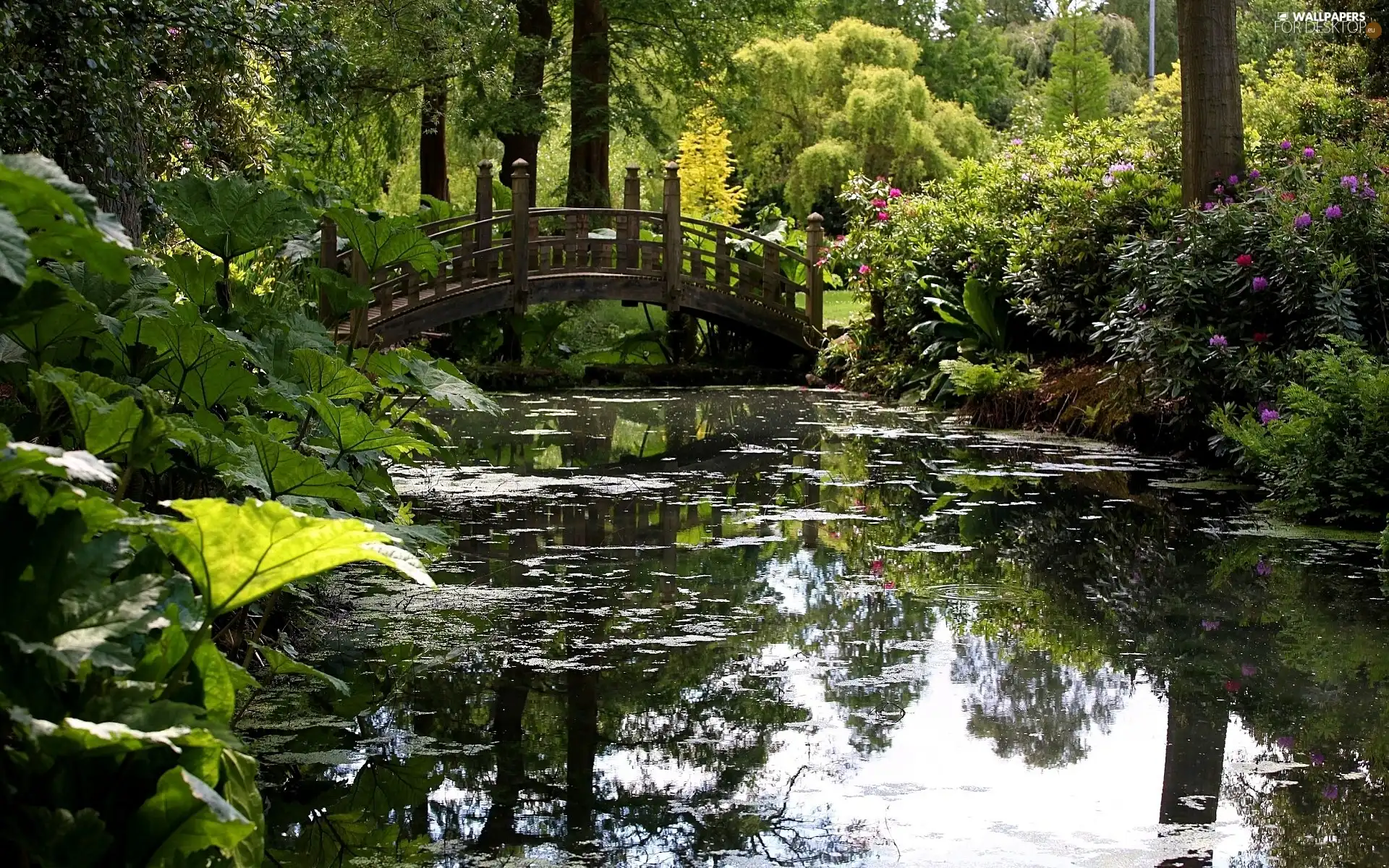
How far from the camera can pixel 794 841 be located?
128 inches

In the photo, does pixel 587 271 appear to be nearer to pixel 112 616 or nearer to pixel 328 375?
pixel 328 375

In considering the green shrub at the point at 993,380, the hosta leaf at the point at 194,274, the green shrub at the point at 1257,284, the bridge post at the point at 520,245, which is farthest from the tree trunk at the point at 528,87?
the hosta leaf at the point at 194,274

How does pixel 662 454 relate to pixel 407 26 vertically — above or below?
below

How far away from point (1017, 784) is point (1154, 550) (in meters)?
3.28

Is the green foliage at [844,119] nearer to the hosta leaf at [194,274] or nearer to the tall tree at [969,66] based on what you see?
the tall tree at [969,66]

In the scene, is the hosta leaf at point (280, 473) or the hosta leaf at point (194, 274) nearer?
the hosta leaf at point (280, 473)

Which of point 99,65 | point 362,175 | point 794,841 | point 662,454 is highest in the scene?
point 362,175

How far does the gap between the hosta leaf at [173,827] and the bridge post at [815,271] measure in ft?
51.4

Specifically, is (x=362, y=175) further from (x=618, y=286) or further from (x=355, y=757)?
(x=355, y=757)

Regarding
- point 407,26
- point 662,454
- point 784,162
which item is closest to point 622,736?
point 662,454

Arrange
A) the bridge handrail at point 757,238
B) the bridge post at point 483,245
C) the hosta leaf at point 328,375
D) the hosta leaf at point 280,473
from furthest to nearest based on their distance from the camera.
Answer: the bridge handrail at point 757,238
the bridge post at point 483,245
the hosta leaf at point 328,375
the hosta leaf at point 280,473

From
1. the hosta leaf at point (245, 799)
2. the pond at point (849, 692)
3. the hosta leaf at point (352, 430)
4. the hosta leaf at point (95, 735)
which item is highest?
the hosta leaf at point (352, 430)

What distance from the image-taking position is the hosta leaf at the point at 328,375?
4.24m

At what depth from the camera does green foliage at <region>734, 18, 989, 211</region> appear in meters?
31.6
